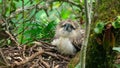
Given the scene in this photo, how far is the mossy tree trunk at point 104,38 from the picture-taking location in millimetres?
3539

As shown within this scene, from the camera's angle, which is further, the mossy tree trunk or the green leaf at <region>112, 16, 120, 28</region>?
the mossy tree trunk

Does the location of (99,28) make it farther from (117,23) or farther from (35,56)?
(35,56)

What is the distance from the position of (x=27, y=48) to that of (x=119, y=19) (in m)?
2.12

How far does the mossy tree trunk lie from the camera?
3.54 meters

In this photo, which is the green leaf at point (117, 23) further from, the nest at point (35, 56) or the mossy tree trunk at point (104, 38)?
the nest at point (35, 56)

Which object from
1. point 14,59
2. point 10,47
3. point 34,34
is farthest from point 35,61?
point 34,34

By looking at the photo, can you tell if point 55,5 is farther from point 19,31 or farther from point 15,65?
point 15,65

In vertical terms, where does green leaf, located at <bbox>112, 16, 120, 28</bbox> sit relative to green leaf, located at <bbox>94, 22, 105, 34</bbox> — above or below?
above

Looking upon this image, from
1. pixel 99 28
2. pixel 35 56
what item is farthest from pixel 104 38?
pixel 35 56

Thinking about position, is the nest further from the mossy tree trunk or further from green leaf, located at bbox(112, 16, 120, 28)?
green leaf, located at bbox(112, 16, 120, 28)

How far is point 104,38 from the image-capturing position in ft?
11.6

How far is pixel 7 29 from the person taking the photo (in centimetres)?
536

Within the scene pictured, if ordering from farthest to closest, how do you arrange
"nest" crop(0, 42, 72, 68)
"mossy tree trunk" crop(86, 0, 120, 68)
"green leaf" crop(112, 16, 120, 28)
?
"nest" crop(0, 42, 72, 68) → "mossy tree trunk" crop(86, 0, 120, 68) → "green leaf" crop(112, 16, 120, 28)

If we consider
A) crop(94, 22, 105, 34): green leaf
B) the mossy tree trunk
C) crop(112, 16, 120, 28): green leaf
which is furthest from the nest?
crop(112, 16, 120, 28): green leaf
